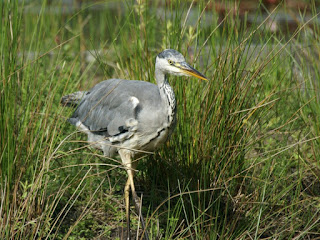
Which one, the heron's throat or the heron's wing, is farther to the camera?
the heron's wing

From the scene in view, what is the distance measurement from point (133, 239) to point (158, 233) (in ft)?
1.16

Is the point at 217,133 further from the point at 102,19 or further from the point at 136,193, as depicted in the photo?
the point at 102,19

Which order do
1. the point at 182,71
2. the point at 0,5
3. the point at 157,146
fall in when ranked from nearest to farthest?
the point at 0,5 → the point at 182,71 → the point at 157,146

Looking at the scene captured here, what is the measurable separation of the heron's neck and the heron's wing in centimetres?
13

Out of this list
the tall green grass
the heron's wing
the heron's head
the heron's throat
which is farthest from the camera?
the heron's wing

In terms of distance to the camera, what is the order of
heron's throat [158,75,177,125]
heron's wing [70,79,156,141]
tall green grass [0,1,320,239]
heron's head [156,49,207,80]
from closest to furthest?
tall green grass [0,1,320,239] < heron's head [156,49,207,80] < heron's throat [158,75,177,125] < heron's wing [70,79,156,141]

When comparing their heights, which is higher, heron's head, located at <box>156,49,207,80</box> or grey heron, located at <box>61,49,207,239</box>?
heron's head, located at <box>156,49,207,80</box>

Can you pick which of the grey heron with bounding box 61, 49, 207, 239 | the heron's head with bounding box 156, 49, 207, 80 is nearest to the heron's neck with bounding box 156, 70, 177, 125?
the grey heron with bounding box 61, 49, 207, 239

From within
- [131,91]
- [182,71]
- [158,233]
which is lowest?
[158,233]

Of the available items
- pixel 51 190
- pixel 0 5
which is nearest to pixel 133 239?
pixel 51 190

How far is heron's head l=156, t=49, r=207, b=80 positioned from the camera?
3154mm

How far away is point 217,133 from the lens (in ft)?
10.7

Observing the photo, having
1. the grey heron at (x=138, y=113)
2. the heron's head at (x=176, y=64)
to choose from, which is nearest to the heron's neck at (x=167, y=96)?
the grey heron at (x=138, y=113)

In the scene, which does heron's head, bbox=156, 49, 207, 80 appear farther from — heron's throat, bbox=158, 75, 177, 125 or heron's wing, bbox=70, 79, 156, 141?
heron's wing, bbox=70, 79, 156, 141
